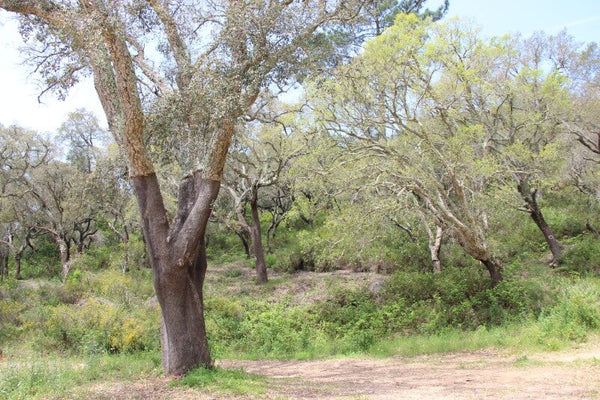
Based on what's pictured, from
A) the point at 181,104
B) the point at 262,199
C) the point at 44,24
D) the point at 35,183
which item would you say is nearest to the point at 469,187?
the point at 181,104

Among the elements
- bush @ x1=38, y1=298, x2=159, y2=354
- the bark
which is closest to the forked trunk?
bush @ x1=38, y1=298, x2=159, y2=354

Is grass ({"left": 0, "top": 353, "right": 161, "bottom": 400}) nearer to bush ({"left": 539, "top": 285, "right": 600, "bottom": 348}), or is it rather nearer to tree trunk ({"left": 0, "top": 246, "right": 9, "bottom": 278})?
bush ({"left": 539, "top": 285, "right": 600, "bottom": 348})

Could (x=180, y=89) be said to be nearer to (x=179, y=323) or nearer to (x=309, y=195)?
(x=179, y=323)

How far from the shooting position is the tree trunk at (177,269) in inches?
302

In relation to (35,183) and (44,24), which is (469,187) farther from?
(35,183)

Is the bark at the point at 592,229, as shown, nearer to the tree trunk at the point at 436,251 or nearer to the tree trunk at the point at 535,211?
the tree trunk at the point at 535,211

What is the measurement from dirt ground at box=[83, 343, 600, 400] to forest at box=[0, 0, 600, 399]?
0.82 ft

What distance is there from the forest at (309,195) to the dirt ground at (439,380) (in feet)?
0.82

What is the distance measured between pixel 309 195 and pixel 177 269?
17.8 metres

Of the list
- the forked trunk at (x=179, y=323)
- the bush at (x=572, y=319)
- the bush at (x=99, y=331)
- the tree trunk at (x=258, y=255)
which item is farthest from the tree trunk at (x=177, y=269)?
the tree trunk at (x=258, y=255)

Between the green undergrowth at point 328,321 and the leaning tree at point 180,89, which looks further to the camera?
the green undergrowth at point 328,321

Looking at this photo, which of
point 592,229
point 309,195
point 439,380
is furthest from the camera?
point 309,195

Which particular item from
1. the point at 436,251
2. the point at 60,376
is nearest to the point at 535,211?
the point at 436,251

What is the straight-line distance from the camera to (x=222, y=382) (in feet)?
22.5
